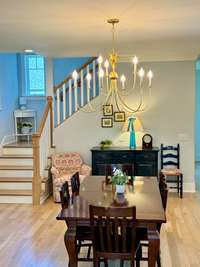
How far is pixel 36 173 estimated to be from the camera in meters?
6.09

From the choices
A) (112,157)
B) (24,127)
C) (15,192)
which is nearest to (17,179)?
(15,192)

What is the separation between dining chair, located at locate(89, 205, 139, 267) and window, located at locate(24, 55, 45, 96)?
6461 millimetres

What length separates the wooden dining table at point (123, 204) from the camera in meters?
2.84

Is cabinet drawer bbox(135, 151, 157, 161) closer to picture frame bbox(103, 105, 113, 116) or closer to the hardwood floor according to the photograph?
the hardwood floor

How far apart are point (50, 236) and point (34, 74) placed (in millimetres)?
5390

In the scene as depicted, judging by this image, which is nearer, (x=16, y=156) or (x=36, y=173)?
(x=36, y=173)

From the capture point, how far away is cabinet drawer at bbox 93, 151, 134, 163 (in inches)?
251

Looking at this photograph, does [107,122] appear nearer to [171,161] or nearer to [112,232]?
[171,161]

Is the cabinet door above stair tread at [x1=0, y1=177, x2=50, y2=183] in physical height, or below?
above

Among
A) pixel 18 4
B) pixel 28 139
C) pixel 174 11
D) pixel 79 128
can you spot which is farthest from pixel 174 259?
pixel 28 139

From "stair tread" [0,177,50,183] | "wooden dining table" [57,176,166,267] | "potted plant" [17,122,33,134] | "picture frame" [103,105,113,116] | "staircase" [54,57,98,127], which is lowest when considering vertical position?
"stair tread" [0,177,50,183]

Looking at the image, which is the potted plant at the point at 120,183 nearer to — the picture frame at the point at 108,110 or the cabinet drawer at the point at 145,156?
the cabinet drawer at the point at 145,156

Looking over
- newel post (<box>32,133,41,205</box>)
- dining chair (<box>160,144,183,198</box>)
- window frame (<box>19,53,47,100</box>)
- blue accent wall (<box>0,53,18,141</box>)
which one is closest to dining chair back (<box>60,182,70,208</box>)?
newel post (<box>32,133,41,205</box>)

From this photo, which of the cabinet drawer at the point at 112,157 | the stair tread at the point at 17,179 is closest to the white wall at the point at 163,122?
the cabinet drawer at the point at 112,157
